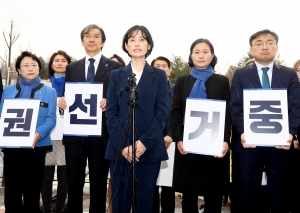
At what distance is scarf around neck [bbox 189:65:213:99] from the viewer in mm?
4223

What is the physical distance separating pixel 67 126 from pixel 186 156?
149 centimetres

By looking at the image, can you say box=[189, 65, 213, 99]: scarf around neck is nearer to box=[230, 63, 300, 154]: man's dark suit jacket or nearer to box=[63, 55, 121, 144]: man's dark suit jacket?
box=[230, 63, 300, 154]: man's dark suit jacket

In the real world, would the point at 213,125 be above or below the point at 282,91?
below

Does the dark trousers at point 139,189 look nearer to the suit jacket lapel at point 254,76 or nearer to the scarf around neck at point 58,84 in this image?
the suit jacket lapel at point 254,76

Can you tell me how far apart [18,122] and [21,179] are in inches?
27.7

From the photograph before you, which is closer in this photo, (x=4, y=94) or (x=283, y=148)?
(x=283, y=148)

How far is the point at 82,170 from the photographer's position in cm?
444

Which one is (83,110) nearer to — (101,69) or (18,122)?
(101,69)

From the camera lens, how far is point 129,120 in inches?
129

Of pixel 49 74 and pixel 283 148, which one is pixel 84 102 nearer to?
pixel 49 74

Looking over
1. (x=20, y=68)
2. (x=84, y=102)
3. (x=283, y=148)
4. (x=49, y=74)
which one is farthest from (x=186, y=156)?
(x=49, y=74)

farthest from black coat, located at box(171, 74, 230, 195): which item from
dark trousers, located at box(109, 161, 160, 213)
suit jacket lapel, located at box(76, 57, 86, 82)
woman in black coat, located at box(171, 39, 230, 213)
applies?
suit jacket lapel, located at box(76, 57, 86, 82)

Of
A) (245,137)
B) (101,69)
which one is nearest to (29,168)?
(101,69)

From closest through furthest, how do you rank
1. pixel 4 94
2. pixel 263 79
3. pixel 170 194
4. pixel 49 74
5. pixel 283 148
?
pixel 283 148
pixel 263 79
pixel 4 94
pixel 170 194
pixel 49 74
